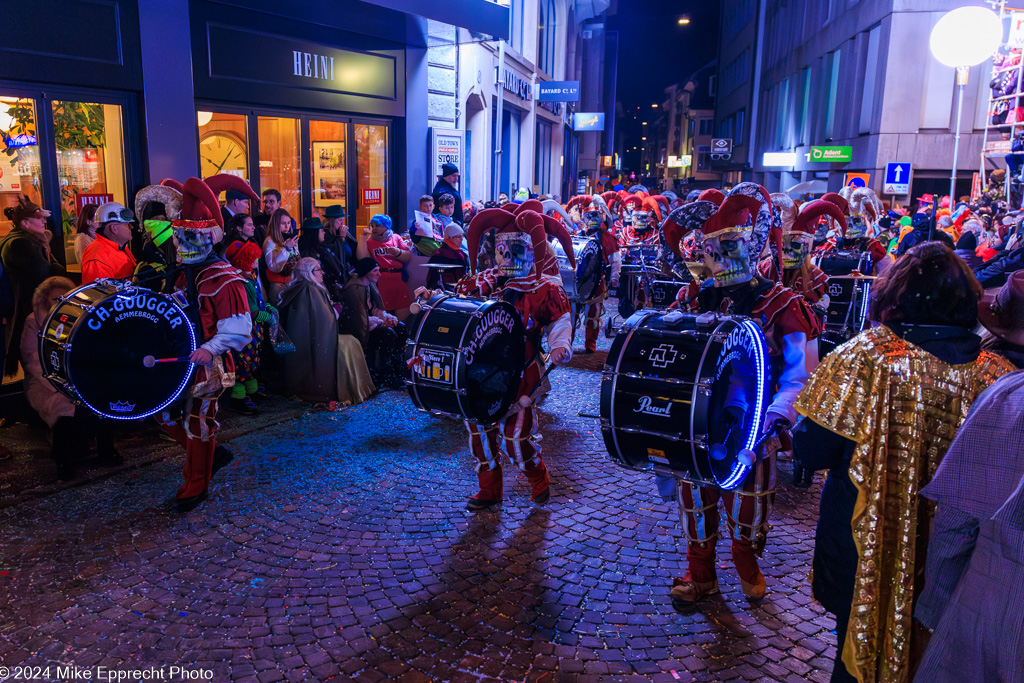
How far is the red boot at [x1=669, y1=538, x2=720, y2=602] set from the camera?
3967 millimetres

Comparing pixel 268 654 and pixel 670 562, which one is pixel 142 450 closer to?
pixel 268 654

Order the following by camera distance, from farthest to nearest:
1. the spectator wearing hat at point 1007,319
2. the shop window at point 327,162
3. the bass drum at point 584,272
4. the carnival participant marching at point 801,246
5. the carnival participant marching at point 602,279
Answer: the shop window at point 327,162, the carnival participant marching at point 602,279, the bass drum at point 584,272, the carnival participant marching at point 801,246, the spectator wearing hat at point 1007,319

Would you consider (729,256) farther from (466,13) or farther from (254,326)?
(466,13)

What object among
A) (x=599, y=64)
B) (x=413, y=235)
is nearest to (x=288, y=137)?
(x=413, y=235)

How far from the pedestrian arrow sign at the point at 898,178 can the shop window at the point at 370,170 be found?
1387cm

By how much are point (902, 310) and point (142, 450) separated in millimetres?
5737

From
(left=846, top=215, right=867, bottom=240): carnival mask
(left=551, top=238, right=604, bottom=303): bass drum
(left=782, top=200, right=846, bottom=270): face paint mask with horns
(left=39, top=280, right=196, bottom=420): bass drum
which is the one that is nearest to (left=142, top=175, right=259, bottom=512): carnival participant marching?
(left=39, top=280, right=196, bottom=420): bass drum

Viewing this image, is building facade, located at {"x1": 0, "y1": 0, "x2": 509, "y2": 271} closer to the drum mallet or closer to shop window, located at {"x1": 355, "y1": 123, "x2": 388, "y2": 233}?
shop window, located at {"x1": 355, "y1": 123, "x2": 388, "y2": 233}

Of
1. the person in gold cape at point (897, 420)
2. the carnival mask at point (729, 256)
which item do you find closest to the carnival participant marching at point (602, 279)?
the carnival mask at point (729, 256)

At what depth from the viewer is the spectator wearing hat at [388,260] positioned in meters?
8.34

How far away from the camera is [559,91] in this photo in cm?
2231

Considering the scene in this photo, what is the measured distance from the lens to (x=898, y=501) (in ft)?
8.41

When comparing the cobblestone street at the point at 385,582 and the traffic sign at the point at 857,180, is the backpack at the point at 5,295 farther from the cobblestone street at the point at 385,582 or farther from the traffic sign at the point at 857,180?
the traffic sign at the point at 857,180

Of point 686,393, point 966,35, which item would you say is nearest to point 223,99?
point 686,393
